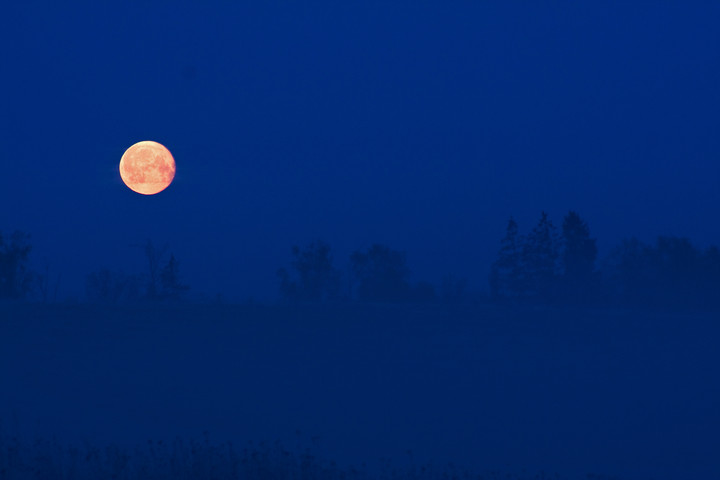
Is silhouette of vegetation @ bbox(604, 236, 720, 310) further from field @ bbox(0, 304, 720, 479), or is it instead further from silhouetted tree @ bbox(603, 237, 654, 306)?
field @ bbox(0, 304, 720, 479)

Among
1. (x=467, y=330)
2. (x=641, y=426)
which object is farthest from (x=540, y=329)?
(x=641, y=426)

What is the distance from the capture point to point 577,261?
51281 mm

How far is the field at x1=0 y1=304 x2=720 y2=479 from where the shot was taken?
15.6m

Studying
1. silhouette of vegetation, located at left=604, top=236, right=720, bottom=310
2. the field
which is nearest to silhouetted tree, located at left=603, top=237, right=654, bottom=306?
silhouette of vegetation, located at left=604, top=236, right=720, bottom=310

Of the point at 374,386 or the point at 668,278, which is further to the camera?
the point at 668,278

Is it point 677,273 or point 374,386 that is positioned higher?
point 677,273

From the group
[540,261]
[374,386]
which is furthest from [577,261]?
[374,386]

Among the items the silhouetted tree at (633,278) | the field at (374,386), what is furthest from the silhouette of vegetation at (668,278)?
the field at (374,386)

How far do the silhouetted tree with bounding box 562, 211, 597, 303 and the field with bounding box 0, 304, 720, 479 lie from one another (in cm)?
1980

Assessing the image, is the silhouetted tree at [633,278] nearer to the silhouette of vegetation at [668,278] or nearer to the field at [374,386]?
the silhouette of vegetation at [668,278]

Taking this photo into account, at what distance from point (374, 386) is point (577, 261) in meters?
34.1

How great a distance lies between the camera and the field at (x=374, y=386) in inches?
616

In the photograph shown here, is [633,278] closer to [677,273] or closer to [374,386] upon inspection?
[677,273]

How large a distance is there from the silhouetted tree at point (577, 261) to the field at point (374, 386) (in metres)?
19.8
